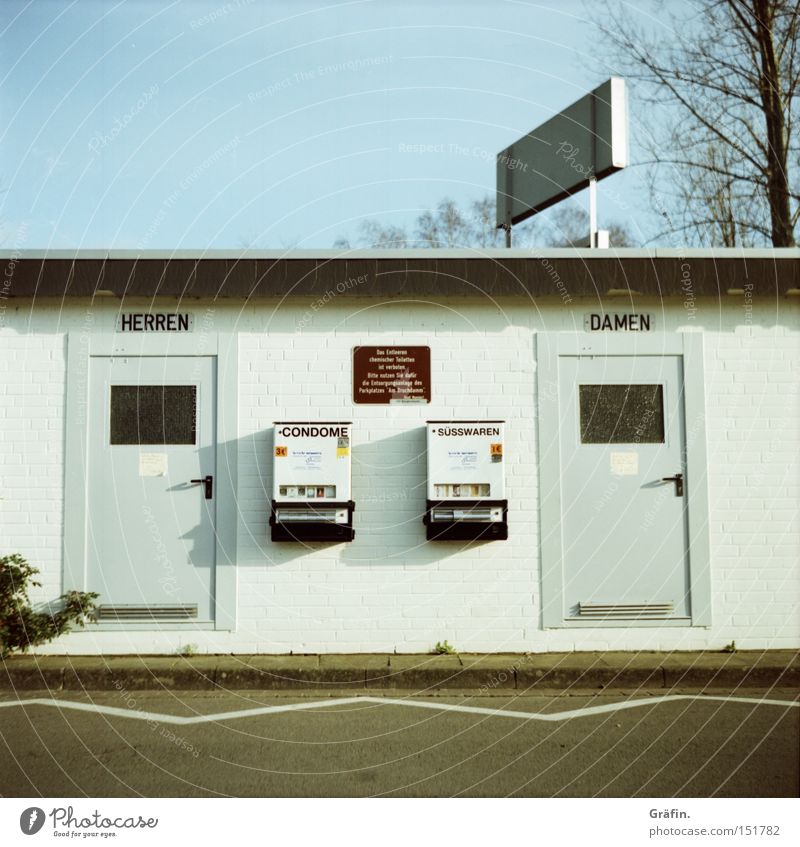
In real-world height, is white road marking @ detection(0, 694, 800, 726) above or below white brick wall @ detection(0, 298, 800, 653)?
below

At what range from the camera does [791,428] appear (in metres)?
8.46

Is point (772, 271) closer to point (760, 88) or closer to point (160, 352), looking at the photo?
point (160, 352)

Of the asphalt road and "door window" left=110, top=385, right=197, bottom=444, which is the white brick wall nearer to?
Answer: "door window" left=110, top=385, right=197, bottom=444

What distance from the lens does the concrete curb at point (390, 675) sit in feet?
24.8

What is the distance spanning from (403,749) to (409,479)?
285 cm

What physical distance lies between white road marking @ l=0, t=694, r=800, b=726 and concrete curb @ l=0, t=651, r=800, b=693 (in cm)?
32

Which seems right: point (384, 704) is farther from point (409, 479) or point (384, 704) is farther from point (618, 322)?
point (618, 322)
